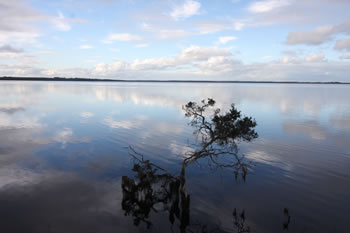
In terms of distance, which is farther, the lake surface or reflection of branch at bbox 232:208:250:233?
the lake surface

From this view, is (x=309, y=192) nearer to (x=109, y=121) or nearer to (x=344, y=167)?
(x=344, y=167)

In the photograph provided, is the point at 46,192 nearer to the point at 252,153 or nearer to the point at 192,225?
the point at 192,225

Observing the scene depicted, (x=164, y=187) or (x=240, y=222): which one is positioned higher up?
(x=164, y=187)

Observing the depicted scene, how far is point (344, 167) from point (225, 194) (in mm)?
13059

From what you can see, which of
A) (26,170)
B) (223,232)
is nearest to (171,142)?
(26,170)

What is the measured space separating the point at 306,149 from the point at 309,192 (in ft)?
40.4

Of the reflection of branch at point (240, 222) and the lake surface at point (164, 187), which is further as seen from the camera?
the lake surface at point (164, 187)

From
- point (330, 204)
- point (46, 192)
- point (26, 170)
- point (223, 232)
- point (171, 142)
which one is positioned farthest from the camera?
point (171, 142)

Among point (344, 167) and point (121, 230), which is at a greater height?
point (344, 167)

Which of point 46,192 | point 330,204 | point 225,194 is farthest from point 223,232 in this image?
point 46,192

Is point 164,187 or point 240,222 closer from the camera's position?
point 240,222

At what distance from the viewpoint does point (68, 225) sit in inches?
541

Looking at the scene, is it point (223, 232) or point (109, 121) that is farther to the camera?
point (109, 121)

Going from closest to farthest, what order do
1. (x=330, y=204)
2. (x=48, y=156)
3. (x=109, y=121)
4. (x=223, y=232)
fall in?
(x=223, y=232)
(x=330, y=204)
(x=48, y=156)
(x=109, y=121)
